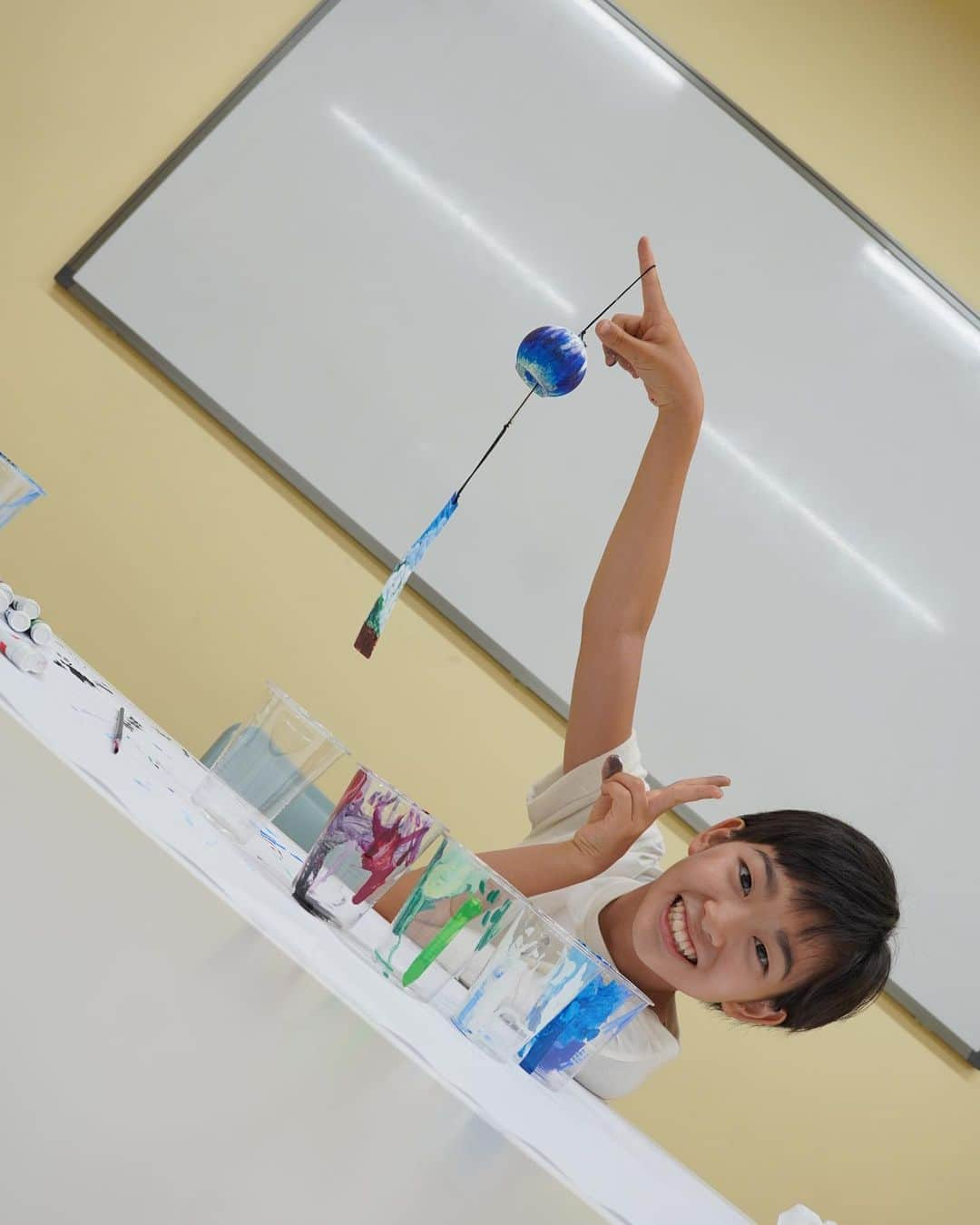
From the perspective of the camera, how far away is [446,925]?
A: 0.80 m

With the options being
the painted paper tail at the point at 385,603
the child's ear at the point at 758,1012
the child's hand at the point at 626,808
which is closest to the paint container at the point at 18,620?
the painted paper tail at the point at 385,603

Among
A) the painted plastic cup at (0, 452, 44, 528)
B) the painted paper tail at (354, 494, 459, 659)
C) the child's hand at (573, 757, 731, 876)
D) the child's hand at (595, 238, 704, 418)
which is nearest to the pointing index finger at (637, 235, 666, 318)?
the child's hand at (595, 238, 704, 418)

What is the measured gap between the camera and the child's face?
108cm

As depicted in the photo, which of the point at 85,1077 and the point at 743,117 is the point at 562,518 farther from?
the point at 85,1077

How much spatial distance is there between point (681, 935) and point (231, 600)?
102 centimetres

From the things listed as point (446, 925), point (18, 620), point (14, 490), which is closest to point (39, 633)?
point (18, 620)

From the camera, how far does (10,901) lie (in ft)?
1.78

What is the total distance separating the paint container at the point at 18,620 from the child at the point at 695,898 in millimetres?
394

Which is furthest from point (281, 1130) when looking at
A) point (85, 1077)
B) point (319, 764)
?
point (319, 764)

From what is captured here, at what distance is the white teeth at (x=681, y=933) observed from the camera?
1.11m

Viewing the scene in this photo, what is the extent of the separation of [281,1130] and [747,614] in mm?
1600

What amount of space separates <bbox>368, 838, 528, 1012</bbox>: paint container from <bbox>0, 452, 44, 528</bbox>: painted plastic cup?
464mm

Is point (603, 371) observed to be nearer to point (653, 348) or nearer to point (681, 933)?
point (653, 348)

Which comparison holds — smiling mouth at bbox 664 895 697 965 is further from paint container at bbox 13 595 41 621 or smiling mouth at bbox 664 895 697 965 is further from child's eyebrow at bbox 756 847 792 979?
paint container at bbox 13 595 41 621
